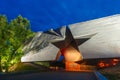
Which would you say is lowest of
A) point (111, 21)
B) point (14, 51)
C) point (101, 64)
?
point (101, 64)

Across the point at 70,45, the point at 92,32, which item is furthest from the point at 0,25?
the point at 92,32

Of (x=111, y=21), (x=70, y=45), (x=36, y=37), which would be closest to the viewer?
(x=111, y=21)

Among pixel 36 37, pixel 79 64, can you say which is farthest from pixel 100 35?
pixel 36 37

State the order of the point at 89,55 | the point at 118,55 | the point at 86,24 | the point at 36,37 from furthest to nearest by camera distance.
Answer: the point at 36,37 < the point at 86,24 < the point at 89,55 < the point at 118,55

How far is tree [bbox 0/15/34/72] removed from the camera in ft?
109

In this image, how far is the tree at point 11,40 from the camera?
33375mm

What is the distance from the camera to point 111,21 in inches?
1139

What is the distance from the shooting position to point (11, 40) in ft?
110

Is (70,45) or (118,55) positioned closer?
(118,55)

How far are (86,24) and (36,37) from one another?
856cm

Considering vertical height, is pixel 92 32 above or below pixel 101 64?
above

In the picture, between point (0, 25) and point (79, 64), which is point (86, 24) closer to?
point (79, 64)

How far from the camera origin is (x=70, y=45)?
1337 inches

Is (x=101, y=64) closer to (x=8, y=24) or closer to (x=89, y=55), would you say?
(x=89, y=55)
